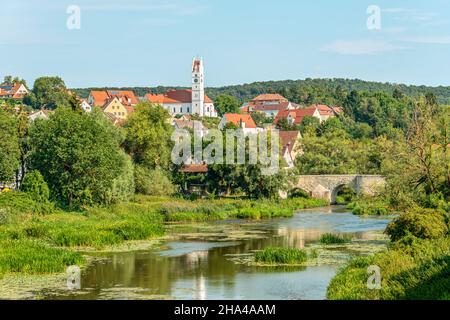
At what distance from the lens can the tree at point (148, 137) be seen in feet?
197

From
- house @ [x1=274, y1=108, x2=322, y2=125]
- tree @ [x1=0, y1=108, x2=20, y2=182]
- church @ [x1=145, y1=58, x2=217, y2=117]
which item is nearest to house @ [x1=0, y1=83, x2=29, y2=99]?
church @ [x1=145, y1=58, x2=217, y2=117]

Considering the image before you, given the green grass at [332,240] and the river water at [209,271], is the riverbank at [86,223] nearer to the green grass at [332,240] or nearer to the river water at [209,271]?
the river water at [209,271]

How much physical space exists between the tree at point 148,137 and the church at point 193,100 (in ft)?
303

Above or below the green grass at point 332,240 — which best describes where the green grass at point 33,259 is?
above

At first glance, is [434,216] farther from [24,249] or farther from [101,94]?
[101,94]

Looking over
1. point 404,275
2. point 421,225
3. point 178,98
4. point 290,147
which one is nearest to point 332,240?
point 421,225

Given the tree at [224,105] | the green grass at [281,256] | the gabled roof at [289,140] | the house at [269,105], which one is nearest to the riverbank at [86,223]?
the green grass at [281,256]

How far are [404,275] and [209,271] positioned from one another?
864 centimetres

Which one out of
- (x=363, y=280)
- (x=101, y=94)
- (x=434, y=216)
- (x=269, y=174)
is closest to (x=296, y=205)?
(x=269, y=174)

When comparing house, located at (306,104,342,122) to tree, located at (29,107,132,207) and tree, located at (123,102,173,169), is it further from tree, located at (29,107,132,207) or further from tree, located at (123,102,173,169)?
tree, located at (29,107,132,207)

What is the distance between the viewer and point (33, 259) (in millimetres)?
28562

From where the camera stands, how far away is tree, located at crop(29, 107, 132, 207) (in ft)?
156
